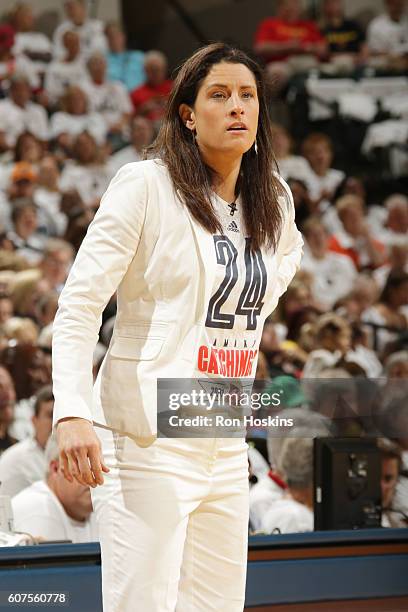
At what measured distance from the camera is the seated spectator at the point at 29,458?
3.16 m

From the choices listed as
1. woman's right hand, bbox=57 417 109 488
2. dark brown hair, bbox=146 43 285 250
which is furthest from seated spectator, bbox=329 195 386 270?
woman's right hand, bbox=57 417 109 488

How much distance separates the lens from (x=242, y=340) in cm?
195

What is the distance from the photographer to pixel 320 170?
8648 millimetres

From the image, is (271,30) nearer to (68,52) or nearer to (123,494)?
(68,52)

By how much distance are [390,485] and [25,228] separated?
13.3 feet

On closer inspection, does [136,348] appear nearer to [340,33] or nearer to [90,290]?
[90,290]

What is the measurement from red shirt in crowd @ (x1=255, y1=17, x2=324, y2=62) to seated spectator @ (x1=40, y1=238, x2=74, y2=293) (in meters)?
4.04

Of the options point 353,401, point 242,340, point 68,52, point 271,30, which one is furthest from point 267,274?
point 271,30

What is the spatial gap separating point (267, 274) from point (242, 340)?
134 millimetres

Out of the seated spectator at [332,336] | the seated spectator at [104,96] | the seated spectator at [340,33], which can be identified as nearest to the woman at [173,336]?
the seated spectator at [332,336]

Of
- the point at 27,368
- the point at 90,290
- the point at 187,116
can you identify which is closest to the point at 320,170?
the point at 27,368

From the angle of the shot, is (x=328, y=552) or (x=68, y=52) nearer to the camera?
(x=328, y=552)

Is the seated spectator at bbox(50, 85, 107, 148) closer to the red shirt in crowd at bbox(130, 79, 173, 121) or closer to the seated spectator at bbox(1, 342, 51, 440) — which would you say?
the red shirt in crowd at bbox(130, 79, 173, 121)

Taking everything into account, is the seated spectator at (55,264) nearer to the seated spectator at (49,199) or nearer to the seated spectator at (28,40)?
the seated spectator at (49,199)
